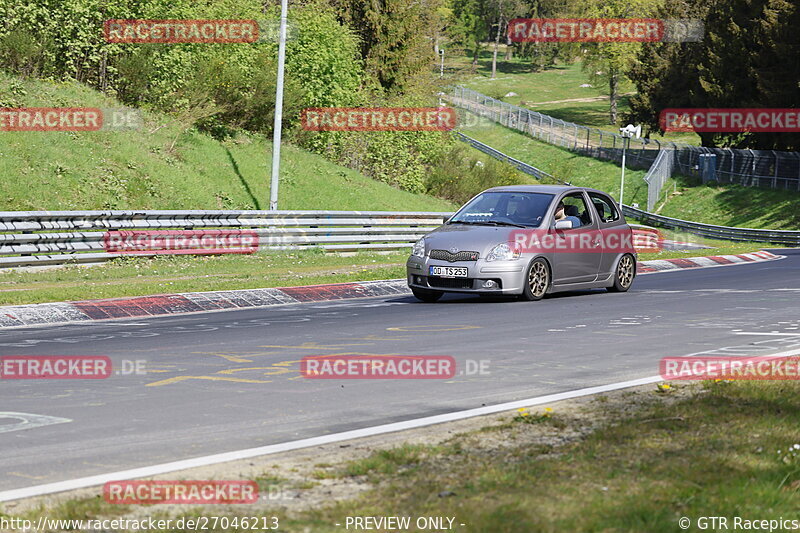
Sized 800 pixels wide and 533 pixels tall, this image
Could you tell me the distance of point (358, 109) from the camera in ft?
150

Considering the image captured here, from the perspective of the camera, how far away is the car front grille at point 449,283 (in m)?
15.6

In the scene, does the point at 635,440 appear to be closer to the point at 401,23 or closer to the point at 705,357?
the point at 705,357

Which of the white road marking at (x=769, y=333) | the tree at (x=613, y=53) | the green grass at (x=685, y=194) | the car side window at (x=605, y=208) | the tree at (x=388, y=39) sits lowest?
the green grass at (x=685, y=194)

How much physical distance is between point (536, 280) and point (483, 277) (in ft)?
3.55

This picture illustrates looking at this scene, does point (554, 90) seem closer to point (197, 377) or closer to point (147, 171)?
point (147, 171)

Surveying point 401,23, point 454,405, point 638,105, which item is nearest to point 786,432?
point 454,405

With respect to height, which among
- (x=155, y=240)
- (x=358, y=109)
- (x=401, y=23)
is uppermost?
(x=401, y=23)

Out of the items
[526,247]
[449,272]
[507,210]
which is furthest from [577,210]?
[449,272]

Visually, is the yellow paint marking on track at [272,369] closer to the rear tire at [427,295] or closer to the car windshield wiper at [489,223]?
the rear tire at [427,295]

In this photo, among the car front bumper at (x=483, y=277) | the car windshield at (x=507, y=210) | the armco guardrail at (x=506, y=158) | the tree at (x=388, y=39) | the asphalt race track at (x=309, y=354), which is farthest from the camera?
the armco guardrail at (x=506, y=158)

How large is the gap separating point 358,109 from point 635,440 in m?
40.4

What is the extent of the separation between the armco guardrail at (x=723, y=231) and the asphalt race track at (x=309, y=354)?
1283 inches
